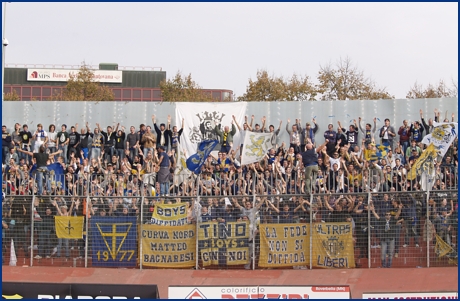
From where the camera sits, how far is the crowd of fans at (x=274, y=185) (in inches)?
782

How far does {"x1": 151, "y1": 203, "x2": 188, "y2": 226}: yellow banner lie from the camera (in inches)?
823

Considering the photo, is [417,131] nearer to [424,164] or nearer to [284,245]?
[424,164]

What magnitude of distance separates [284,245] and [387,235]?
2.80 meters

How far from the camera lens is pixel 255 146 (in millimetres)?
25453

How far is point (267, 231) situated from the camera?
67.4 feet

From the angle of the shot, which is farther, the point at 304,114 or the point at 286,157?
the point at 304,114

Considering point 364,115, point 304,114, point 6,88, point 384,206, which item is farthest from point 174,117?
point 6,88

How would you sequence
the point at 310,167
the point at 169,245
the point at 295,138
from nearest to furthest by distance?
the point at 310,167
the point at 169,245
the point at 295,138

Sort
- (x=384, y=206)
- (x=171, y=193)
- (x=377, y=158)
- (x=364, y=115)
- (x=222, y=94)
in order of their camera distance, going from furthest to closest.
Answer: (x=222, y=94) < (x=364, y=115) < (x=377, y=158) < (x=171, y=193) < (x=384, y=206)

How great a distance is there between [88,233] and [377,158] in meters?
9.49

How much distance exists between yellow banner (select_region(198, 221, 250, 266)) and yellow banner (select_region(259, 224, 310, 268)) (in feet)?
1.63

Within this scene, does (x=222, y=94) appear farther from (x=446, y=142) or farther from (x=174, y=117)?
(x=446, y=142)

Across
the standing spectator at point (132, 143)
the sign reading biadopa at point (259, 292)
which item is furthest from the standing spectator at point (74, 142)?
the sign reading biadopa at point (259, 292)

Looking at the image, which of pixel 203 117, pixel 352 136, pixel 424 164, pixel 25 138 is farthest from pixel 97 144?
pixel 424 164
